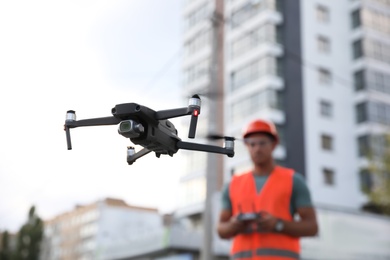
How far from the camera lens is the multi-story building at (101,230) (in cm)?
2991

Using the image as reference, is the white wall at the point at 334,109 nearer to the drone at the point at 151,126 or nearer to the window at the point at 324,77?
the window at the point at 324,77

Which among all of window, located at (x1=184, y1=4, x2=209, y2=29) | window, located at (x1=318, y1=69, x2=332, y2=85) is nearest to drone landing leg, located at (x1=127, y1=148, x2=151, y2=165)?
window, located at (x1=318, y1=69, x2=332, y2=85)

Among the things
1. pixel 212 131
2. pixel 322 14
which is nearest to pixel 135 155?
pixel 212 131

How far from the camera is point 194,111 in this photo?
178 cm

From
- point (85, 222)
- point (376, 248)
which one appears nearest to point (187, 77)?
point (376, 248)

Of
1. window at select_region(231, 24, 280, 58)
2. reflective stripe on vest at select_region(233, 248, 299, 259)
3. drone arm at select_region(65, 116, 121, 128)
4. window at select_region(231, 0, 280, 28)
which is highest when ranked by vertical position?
window at select_region(231, 0, 280, 28)

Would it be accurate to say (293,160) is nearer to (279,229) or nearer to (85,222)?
(279,229)

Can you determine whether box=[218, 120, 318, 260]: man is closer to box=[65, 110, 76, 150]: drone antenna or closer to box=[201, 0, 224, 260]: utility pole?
box=[65, 110, 76, 150]: drone antenna

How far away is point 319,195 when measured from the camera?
36.3m

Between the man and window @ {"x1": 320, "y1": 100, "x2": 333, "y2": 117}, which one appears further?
window @ {"x1": 320, "y1": 100, "x2": 333, "y2": 117}

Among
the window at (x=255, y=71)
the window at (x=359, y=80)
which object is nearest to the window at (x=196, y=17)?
the window at (x=255, y=71)

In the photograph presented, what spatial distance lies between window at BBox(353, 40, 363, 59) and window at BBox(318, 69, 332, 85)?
227 cm

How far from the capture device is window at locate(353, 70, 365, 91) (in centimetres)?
3891

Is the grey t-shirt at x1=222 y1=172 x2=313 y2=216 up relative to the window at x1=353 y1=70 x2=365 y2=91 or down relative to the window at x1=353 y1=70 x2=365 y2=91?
down
